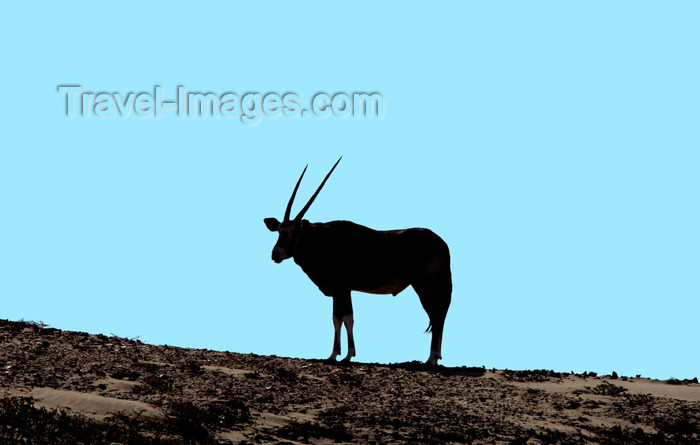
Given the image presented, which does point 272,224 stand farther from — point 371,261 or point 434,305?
point 434,305

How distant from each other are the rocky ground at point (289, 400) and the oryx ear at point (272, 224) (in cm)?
343

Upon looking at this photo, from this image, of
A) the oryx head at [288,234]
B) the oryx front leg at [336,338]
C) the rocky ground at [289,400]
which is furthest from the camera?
the oryx head at [288,234]

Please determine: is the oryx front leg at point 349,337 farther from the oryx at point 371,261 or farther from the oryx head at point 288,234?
the oryx head at point 288,234

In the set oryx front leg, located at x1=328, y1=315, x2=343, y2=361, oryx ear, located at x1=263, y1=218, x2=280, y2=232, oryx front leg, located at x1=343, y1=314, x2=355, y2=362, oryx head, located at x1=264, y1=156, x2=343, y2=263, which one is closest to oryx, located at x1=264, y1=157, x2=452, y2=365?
oryx head, located at x1=264, y1=156, x2=343, y2=263

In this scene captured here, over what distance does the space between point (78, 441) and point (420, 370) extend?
8680mm

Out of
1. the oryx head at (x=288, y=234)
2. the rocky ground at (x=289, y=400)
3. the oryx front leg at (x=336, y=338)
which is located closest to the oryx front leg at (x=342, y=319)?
the oryx front leg at (x=336, y=338)

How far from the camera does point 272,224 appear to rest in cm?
2202

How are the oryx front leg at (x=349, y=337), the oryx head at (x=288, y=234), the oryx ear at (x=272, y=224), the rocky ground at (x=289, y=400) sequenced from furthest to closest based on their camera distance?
the oryx ear at (x=272, y=224), the oryx head at (x=288, y=234), the oryx front leg at (x=349, y=337), the rocky ground at (x=289, y=400)

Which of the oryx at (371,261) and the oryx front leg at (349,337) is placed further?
the oryx at (371,261)

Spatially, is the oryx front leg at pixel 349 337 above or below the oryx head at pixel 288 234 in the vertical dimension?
below

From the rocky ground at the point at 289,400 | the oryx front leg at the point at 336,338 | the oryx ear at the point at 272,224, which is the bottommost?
the rocky ground at the point at 289,400

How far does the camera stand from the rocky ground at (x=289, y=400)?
543 inches

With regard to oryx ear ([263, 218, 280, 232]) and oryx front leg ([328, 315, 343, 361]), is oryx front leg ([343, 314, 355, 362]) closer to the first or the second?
oryx front leg ([328, 315, 343, 361])

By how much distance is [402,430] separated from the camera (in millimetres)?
14742
